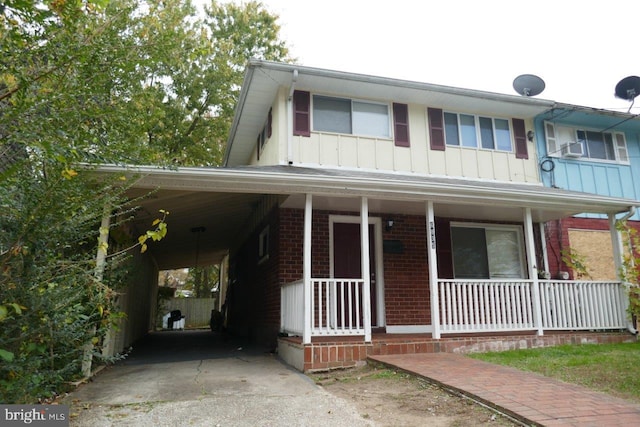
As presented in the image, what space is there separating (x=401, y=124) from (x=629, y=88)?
6.29 m

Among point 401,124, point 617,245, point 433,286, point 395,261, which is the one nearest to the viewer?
point 433,286

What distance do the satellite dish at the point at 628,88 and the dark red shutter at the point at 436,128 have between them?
5174 mm

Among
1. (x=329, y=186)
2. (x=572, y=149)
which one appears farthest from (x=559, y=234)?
(x=329, y=186)

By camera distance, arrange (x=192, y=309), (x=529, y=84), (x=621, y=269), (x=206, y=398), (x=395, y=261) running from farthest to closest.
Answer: (x=192, y=309)
(x=529, y=84)
(x=395, y=261)
(x=621, y=269)
(x=206, y=398)

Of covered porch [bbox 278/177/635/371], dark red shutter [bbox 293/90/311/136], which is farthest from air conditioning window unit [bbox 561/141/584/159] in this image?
dark red shutter [bbox 293/90/311/136]

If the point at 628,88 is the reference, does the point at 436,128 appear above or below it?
below

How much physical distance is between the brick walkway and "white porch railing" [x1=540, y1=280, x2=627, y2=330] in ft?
8.99

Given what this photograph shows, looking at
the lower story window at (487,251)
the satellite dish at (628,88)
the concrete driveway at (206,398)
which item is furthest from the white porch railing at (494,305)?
the satellite dish at (628,88)

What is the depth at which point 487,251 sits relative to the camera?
9328mm

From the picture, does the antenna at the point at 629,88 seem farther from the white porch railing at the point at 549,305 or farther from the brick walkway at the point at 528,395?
the brick walkway at the point at 528,395

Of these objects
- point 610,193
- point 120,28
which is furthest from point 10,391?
point 610,193

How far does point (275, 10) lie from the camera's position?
Answer: 21234 mm

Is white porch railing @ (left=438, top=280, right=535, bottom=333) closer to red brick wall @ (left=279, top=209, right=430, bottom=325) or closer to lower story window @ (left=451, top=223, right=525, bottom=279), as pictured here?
red brick wall @ (left=279, top=209, right=430, bottom=325)

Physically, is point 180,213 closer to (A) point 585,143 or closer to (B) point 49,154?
(B) point 49,154
